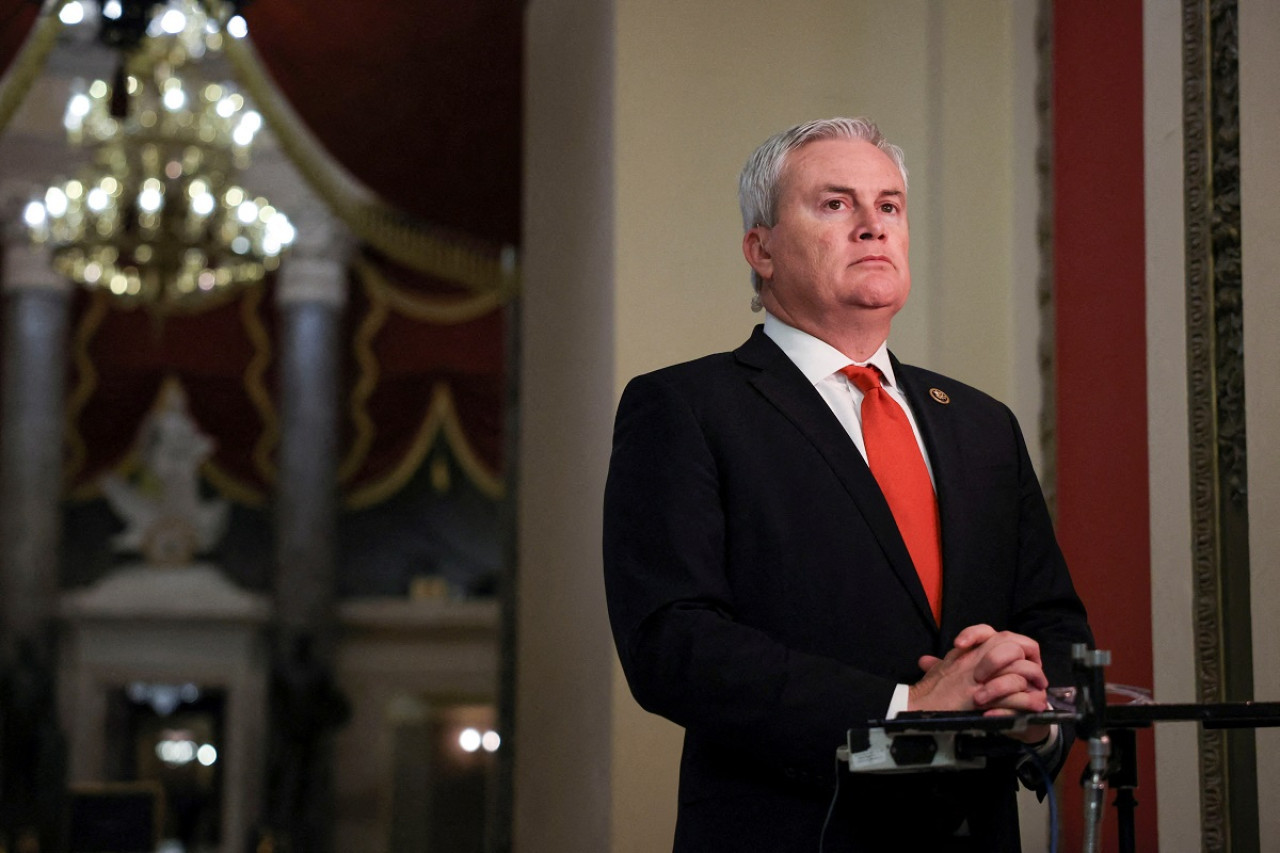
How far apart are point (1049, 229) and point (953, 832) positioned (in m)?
1.67

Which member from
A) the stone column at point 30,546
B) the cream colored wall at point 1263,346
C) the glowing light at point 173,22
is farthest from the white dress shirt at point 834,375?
the stone column at point 30,546

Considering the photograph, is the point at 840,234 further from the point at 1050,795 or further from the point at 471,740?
the point at 471,740

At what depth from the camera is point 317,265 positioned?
35.7ft

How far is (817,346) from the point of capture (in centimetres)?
171

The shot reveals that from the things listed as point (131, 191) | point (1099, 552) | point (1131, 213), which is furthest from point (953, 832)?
point (131, 191)

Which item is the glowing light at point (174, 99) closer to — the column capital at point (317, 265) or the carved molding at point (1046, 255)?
the column capital at point (317, 265)

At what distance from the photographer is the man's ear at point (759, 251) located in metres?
1.75

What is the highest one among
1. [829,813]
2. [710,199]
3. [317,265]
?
[317,265]

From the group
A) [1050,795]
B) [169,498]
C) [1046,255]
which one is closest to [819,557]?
[1050,795]

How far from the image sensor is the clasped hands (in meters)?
1.31

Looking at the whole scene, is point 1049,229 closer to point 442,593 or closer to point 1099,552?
point 1099,552

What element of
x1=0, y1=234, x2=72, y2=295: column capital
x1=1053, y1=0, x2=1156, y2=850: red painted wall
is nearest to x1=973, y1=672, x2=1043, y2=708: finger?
x1=1053, y1=0, x2=1156, y2=850: red painted wall

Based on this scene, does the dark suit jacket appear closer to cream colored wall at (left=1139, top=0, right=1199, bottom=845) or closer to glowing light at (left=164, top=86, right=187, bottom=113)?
cream colored wall at (left=1139, top=0, right=1199, bottom=845)

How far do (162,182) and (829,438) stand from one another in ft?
21.1
